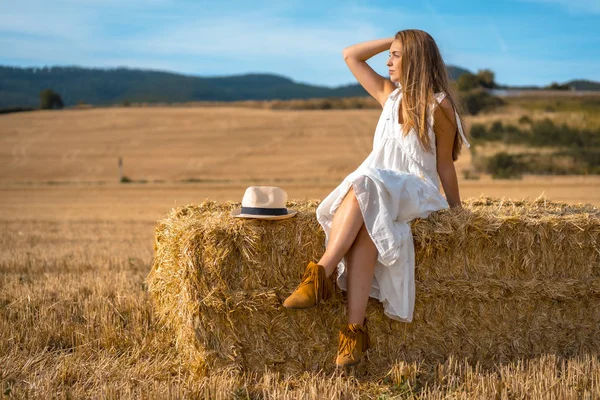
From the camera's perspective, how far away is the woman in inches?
151

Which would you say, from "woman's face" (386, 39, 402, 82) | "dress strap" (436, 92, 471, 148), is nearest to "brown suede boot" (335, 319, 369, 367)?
"dress strap" (436, 92, 471, 148)

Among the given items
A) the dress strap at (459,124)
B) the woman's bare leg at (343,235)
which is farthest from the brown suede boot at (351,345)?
the dress strap at (459,124)

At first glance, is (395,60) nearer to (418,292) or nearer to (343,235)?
(343,235)

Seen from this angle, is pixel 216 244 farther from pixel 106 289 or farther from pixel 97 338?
pixel 106 289

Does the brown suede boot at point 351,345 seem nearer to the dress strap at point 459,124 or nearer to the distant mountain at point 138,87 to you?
the dress strap at point 459,124

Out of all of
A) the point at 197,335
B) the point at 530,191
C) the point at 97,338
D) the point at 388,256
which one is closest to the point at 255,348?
the point at 197,335

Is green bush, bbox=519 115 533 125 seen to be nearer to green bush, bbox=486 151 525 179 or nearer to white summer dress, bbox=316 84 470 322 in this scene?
green bush, bbox=486 151 525 179

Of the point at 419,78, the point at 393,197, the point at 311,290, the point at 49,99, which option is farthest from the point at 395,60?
the point at 49,99

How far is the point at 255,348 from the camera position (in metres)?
4.05

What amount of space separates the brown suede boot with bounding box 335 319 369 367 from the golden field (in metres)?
0.15

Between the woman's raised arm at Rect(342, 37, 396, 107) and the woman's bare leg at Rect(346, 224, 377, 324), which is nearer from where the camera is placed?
the woman's bare leg at Rect(346, 224, 377, 324)

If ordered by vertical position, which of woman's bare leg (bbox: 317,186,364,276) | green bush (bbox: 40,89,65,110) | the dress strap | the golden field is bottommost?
the golden field

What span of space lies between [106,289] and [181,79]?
335 ft

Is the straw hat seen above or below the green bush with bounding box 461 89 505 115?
below
